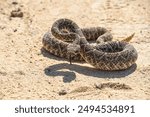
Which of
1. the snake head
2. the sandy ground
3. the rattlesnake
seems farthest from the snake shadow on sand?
the snake head

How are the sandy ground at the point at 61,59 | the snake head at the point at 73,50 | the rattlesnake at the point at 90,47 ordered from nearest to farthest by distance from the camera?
the sandy ground at the point at 61,59
the rattlesnake at the point at 90,47
the snake head at the point at 73,50

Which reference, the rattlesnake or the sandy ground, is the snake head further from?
the sandy ground

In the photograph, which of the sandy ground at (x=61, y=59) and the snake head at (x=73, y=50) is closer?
the sandy ground at (x=61, y=59)

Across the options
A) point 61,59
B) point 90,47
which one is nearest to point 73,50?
point 90,47

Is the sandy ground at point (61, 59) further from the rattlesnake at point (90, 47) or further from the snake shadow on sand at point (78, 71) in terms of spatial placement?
the rattlesnake at point (90, 47)

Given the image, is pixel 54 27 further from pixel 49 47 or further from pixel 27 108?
pixel 27 108

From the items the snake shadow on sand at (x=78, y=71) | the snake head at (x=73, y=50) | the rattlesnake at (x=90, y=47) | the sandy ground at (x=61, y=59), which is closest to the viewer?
the sandy ground at (x=61, y=59)

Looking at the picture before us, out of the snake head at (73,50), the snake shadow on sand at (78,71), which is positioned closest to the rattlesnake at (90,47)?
the snake head at (73,50)
